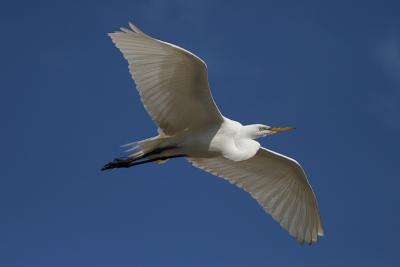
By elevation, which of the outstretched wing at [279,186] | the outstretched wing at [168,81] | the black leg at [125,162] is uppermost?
the outstretched wing at [168,81]

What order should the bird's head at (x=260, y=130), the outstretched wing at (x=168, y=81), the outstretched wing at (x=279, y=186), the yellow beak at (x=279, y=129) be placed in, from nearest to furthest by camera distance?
1. the outstretched wing at (x=168, y=81)
2. the bird's head at (x=260, y=130)
3. the yellow beak at (x=279, y=129)
4. the outstretched wing at (x=279, y=186)

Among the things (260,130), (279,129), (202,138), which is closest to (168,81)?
(202,138)

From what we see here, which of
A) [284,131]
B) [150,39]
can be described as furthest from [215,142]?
[150,39]

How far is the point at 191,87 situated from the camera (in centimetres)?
1010

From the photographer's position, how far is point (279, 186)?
12055 mm

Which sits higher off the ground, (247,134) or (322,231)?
(247,134)

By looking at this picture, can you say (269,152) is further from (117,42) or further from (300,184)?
(117,42)

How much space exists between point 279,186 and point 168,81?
315 cm

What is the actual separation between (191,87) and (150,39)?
40.0 inches

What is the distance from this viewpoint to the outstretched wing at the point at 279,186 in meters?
11.8

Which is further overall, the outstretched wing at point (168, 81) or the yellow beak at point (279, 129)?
the yellow beak at point (279, 129)

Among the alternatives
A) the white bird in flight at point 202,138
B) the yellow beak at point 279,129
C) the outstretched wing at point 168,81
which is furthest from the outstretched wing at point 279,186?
the outstretched wing at point 168,81

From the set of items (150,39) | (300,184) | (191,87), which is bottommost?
(300,184)

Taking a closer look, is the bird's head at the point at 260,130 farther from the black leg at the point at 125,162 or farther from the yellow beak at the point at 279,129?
the black leg at the point at 125,162
